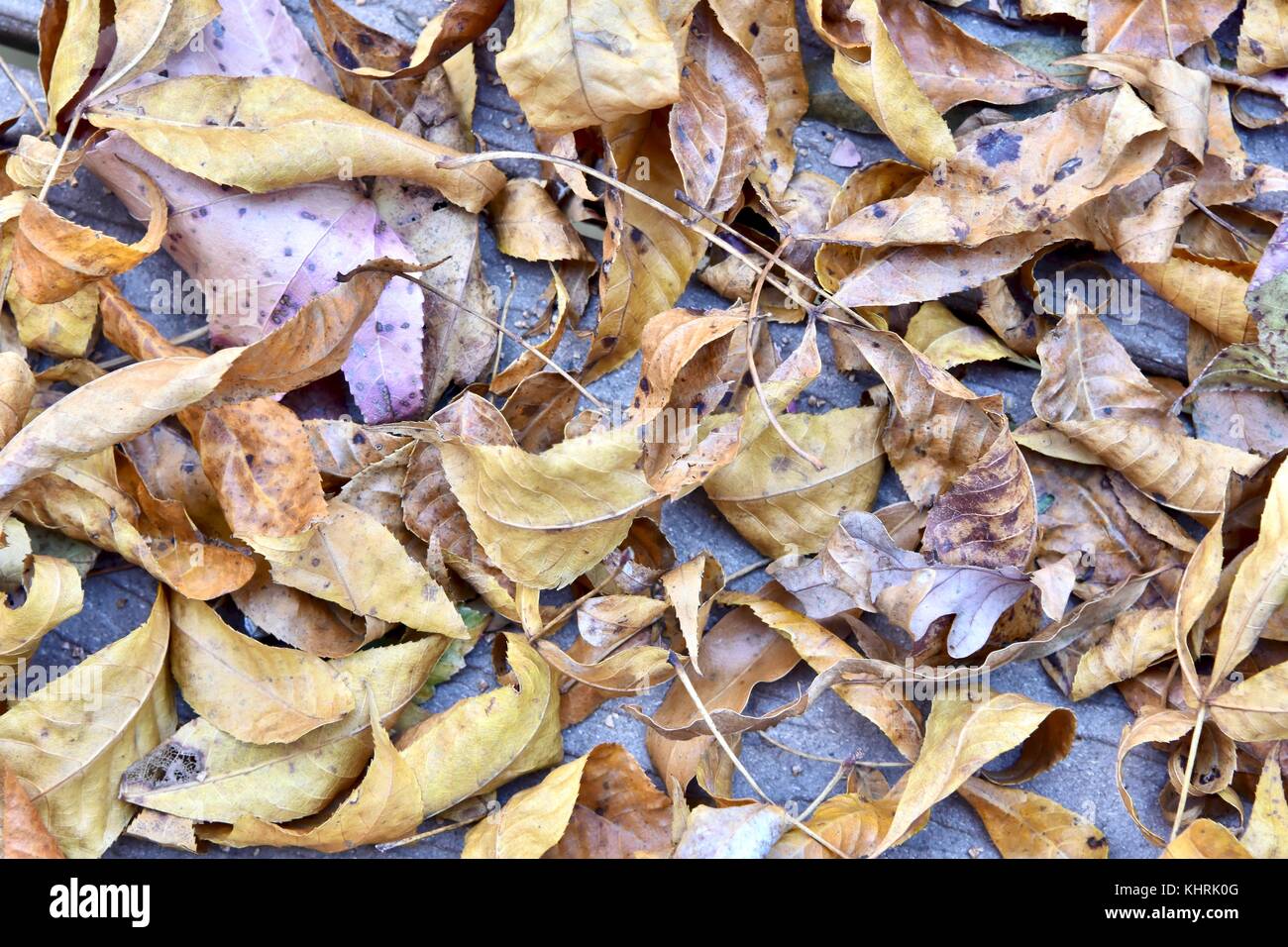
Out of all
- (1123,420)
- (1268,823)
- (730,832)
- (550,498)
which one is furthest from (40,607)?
(1268,823)

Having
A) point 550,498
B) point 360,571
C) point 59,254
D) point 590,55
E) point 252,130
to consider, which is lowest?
point 360,571

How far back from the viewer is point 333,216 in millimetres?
1365

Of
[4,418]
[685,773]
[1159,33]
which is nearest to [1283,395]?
[1159,33]

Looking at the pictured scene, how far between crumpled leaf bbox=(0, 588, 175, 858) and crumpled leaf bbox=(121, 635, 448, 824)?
0.03 m

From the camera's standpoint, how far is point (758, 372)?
1.41m

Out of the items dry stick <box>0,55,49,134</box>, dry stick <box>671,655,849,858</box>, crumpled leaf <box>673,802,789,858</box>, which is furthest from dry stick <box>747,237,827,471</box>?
dry stick <box>0,55,49,134</box>

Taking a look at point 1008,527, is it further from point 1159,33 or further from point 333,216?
point 333,216

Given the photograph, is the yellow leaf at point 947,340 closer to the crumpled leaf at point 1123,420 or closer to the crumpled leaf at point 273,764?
the crumpled leaf at point 1123,420

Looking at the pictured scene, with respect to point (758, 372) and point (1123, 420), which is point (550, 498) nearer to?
point (758, 372)

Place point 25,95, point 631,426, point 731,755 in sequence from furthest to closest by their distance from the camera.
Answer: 1. point 25,95
2. point 731,755
3. point 631,426

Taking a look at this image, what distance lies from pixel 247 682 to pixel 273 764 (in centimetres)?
10

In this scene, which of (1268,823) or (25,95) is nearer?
(1268,823)

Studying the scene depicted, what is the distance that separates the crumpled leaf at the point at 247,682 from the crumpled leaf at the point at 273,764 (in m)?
0.02

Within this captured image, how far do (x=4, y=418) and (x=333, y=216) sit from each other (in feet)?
1.39
